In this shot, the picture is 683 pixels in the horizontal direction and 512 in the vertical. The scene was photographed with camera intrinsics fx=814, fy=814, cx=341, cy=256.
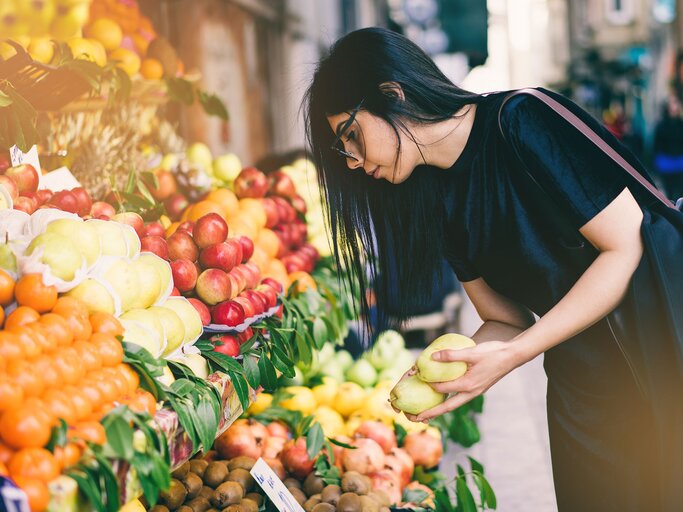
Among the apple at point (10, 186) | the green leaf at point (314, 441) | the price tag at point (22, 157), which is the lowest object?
the green leaf at point (314, 441)

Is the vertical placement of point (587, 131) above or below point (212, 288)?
above

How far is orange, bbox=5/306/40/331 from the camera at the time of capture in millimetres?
1556

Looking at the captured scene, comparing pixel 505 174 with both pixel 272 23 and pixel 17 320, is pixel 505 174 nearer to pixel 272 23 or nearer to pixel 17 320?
pixel 17 320

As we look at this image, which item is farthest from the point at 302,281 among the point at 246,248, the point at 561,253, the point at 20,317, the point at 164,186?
the point at 20,317

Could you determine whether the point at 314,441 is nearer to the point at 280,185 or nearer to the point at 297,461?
the point at 297,461

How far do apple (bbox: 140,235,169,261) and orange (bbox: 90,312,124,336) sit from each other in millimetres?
561

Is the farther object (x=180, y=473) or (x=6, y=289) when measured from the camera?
(x=180, y=473)

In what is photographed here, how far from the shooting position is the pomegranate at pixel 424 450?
325 centimetres

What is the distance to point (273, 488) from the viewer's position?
2252 millimetres

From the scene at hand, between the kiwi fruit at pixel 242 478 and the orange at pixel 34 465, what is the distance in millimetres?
1141

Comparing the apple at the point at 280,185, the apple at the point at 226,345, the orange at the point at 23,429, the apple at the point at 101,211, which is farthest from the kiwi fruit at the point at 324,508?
the apple at the point at 280,185

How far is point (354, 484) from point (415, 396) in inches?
29.8

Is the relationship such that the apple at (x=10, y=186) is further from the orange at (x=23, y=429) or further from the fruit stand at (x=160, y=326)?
the orange at (x=23, y=429)

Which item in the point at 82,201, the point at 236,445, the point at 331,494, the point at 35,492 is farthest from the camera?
the point at 236,445
